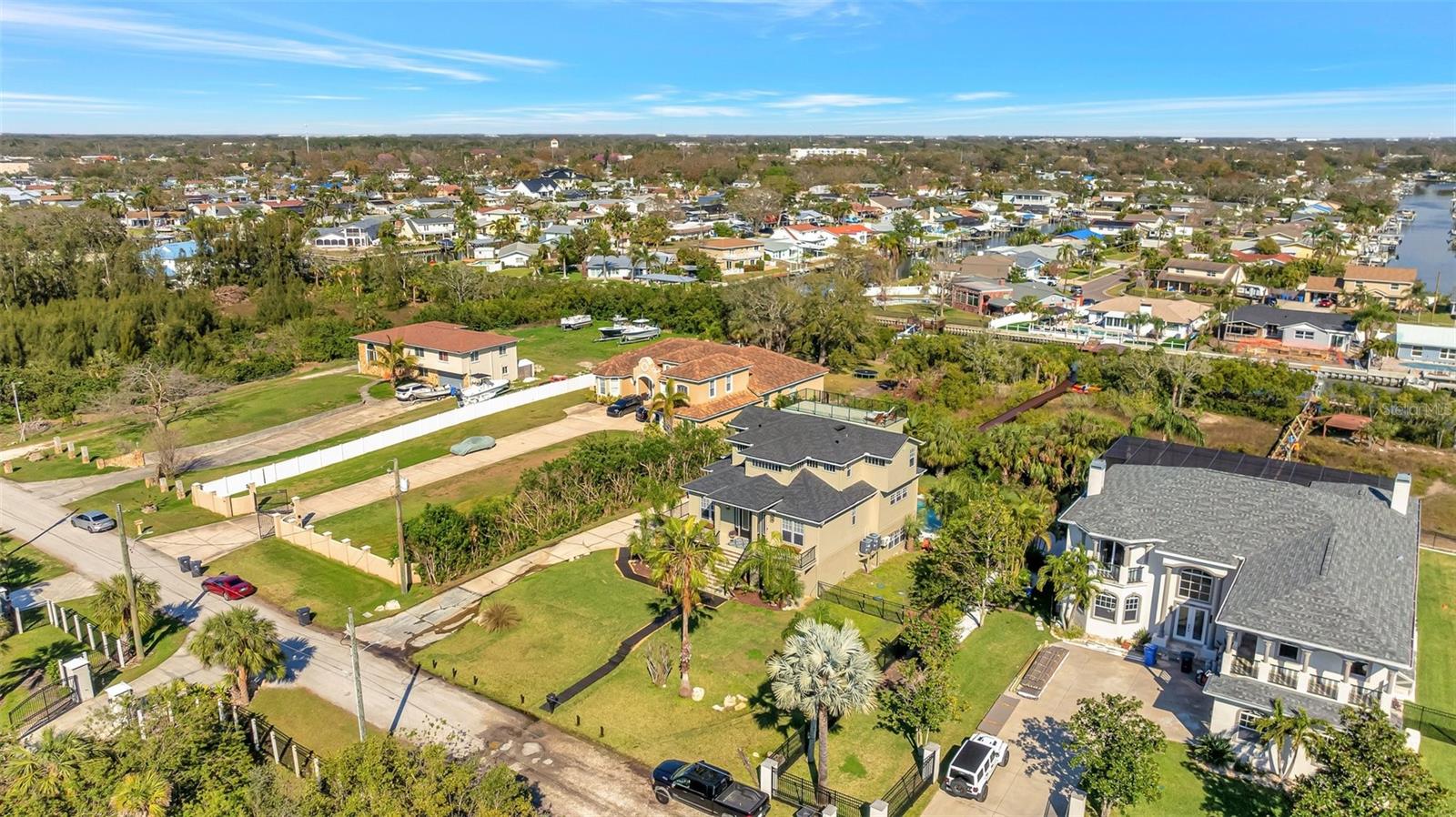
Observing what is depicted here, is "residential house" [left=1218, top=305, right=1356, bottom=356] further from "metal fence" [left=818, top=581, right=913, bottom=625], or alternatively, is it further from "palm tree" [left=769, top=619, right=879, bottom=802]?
"palm tree" [left=769, top=619, right=879, bottom=802]

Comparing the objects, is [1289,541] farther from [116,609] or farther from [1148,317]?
[1148,317]

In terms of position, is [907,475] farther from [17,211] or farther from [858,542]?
[17,211]

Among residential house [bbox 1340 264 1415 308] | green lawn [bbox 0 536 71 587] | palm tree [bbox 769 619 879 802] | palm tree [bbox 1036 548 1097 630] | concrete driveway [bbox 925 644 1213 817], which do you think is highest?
residential house [bbox 1340 264 1415 308]

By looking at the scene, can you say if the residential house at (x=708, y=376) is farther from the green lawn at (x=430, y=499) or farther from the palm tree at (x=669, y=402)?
the green lawn at (x=430, y=499)

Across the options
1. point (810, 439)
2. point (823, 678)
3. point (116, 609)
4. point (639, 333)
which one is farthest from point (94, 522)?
point (639, 333)

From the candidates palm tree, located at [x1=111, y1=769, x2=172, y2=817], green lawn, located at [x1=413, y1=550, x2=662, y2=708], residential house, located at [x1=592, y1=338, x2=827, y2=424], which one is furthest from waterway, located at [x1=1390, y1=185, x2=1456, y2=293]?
palm tree, located at [x1=111, y1=769, x2=172, y2=817]

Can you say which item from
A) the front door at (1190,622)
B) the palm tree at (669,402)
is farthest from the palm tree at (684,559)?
the palm tree at (669,402)
